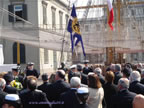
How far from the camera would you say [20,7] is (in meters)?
27.8

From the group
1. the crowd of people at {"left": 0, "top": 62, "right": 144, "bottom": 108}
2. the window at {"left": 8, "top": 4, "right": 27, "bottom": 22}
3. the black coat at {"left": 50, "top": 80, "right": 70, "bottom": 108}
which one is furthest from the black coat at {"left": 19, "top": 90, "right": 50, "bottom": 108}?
the window at {"left": 8, "top": 4, "right": 27, "bottom": 22}

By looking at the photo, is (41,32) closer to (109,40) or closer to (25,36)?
(25,36)

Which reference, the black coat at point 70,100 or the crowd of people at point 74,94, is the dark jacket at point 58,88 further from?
the black coat at point 70,100

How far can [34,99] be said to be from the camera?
15.4 feet

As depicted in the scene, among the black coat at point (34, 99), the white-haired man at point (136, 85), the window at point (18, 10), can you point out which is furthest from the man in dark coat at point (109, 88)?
the window at point (18, 10)

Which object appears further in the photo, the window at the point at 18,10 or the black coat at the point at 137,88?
the window at the point at 18,10

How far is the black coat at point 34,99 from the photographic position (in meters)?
4.69

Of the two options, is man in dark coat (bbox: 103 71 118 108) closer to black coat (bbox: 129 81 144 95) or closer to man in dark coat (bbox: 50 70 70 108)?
black coat (bbox: 129 81 144 95)

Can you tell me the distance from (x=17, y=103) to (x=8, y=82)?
7.66 ft

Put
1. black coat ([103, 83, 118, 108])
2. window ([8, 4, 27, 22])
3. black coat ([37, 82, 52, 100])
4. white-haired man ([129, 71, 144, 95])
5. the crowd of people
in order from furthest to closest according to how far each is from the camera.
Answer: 1. window ([8, 4, 27, 22])
2. black coat ([103, 83, 118, 108])
3. black coat ([37, 82, 52, 100])
4. white-haired man ([129, 71, 144, 95])
5. the crowd of people

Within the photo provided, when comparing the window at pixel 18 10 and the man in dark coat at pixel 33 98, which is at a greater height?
the window at pixel 18 10

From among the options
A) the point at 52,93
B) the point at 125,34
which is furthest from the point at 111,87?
the point at 125,34

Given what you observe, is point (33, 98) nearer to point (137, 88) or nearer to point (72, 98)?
point (72, 98)

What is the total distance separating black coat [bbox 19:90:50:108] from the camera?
4.69 meters
